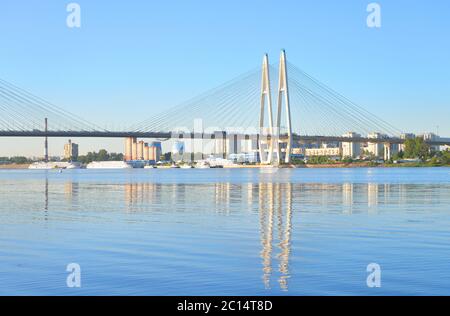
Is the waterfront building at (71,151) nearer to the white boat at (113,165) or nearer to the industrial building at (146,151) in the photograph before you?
the industrial building at (146,151)

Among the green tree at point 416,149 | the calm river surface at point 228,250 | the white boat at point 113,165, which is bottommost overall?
the white boat at point 113,165

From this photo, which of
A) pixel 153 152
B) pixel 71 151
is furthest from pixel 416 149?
pixel 71 151

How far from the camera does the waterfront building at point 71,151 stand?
185 meters

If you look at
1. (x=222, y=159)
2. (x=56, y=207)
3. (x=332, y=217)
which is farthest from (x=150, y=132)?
(x=222, y=159)

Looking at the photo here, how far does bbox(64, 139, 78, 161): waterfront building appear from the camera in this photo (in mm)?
184625

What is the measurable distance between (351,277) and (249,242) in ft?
10.5

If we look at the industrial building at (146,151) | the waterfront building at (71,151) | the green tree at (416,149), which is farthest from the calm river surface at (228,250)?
the waterfront building at (71,151)

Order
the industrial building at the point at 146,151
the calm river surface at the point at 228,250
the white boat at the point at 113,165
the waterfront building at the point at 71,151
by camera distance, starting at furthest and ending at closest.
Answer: the waterfront building at the point at 71,151 → the industrial building at the point at 146,151 → the white boat at the point at 113,165 → the calm river surface at the point at 228,250

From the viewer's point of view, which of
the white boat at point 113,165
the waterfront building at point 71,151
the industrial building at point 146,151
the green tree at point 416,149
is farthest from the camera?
the waterfront building at point 71,151

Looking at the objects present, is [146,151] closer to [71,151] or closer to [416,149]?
[71,151]

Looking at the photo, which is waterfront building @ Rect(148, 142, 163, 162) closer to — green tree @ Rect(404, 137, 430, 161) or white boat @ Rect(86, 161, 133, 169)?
white boat @ Rect(86, 161, 133, 169)

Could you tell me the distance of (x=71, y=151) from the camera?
18838 cm
